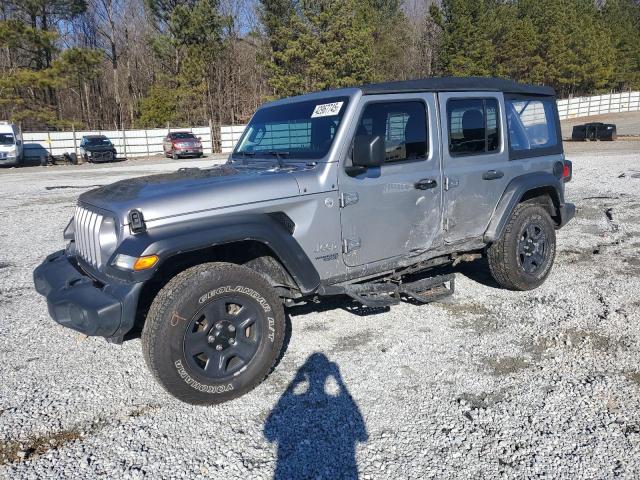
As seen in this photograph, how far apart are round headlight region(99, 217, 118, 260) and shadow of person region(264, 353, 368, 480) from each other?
1.45m

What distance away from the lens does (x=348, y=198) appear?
375 cm

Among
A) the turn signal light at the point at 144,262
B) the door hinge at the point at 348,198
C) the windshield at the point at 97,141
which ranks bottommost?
the turn signal light at the point at 144,262

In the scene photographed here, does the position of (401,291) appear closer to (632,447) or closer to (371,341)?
(371,341)

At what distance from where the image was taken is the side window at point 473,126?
442cm

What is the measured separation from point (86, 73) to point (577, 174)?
33.4 metres

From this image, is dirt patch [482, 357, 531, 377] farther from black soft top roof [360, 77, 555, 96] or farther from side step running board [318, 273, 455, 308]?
black soft top roof [360, 77, 555, 96]

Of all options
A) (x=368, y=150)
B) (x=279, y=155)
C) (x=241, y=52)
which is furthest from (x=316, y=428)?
(x=241, y=52)

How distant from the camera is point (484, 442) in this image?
9.28ft

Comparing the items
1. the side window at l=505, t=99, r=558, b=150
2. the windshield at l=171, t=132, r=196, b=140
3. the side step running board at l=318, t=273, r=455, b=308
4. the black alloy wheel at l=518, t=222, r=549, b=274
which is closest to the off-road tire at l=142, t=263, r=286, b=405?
the side step running board at l=318, t=273, r=455, b=308

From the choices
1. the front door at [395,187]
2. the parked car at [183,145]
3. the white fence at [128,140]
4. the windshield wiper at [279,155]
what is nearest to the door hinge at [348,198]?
the front door at [395,187]

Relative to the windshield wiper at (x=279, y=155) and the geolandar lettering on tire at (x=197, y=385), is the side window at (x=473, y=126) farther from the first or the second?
the geolandar lettering on tire at (x=197, y=385)

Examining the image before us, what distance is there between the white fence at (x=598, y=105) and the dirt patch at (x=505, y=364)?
4820 cm

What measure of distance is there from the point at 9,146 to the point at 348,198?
90.2 ft

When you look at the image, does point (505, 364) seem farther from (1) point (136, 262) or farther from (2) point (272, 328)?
(1) point (136, 262)
